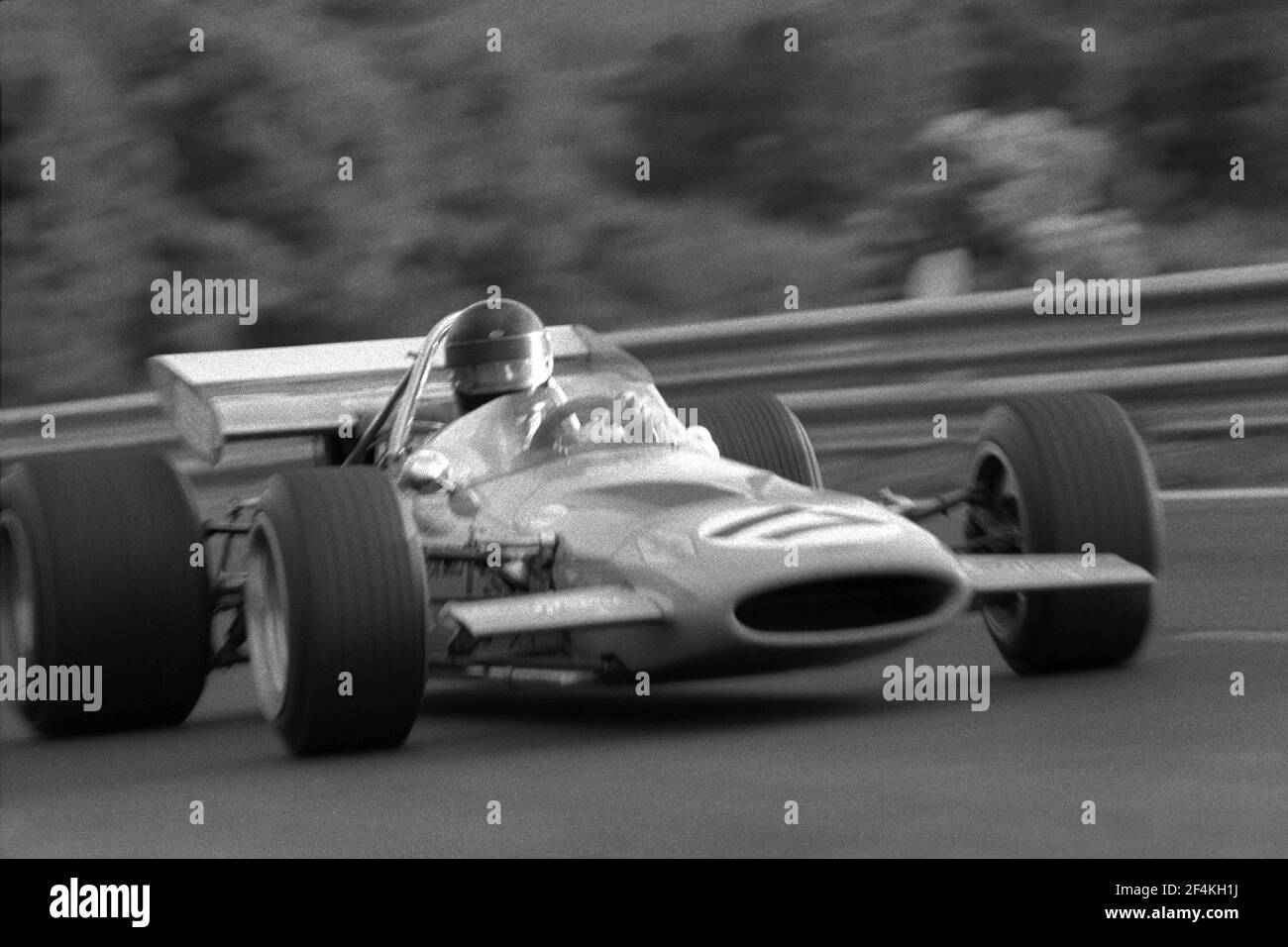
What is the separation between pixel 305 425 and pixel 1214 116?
8.84 m

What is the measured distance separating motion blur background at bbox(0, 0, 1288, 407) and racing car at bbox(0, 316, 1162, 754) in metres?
8.36

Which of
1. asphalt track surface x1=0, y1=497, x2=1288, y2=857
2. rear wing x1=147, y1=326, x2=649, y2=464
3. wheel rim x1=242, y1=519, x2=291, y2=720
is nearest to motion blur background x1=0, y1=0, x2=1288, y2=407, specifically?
rear wing x1=147, y1=326, x2=649, y2=464

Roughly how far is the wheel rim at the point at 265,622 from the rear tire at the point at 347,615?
0.30 meters

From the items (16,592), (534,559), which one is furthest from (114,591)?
(534,559)

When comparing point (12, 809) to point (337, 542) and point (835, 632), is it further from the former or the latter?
point (835, 632)

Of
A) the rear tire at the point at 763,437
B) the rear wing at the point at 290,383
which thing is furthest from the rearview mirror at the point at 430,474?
the rear tire at the point at 763,437

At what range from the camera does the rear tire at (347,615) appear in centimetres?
678

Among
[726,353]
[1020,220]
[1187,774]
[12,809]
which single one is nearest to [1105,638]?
[1187,774]

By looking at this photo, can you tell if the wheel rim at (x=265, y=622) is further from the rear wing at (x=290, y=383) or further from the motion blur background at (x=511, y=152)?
the motion blur background at (x=511, y=152)

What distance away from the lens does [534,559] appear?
7477mm

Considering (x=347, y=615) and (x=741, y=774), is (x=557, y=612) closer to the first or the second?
(x=347, y=615)

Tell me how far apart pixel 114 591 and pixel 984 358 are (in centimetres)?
574

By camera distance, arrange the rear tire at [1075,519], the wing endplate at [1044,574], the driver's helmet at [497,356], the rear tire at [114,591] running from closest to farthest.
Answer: the wing endplate at [1044,574]
the rear tire at [1075,519]
the rear tire at [114,591]
the driver's helmet at [497,356]

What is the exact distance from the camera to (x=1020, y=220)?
15.0 metres
